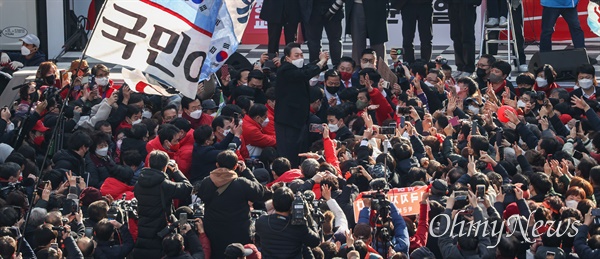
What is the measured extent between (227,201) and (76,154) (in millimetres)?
2511

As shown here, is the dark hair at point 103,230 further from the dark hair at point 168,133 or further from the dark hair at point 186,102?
the dark hair at point 186,102

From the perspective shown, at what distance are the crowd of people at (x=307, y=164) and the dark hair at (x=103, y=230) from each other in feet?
0.06

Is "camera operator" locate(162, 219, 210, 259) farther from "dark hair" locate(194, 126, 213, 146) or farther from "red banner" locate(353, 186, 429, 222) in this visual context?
"dark hair" locate(194, 126, 213, 146)

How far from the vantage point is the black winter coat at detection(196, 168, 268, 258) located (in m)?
10.5

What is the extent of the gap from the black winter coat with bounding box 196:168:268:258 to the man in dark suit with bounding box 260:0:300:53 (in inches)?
254

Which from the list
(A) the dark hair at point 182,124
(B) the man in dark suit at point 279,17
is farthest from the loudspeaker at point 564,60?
(A) the dark hair at point 182,124

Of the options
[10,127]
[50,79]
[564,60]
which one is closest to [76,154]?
[10,127]

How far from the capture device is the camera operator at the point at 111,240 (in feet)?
34.0

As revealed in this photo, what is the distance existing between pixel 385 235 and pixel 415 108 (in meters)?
4.40

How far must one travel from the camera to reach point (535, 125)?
13.4 meters

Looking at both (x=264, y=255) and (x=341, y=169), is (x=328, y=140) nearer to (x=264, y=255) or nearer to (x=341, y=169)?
(x=341, y=169)

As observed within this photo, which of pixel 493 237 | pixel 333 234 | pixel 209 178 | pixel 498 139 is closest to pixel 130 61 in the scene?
pixel 209 178

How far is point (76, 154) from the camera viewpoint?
12508 millimetres

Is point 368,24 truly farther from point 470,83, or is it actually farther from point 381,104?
point 381,104
